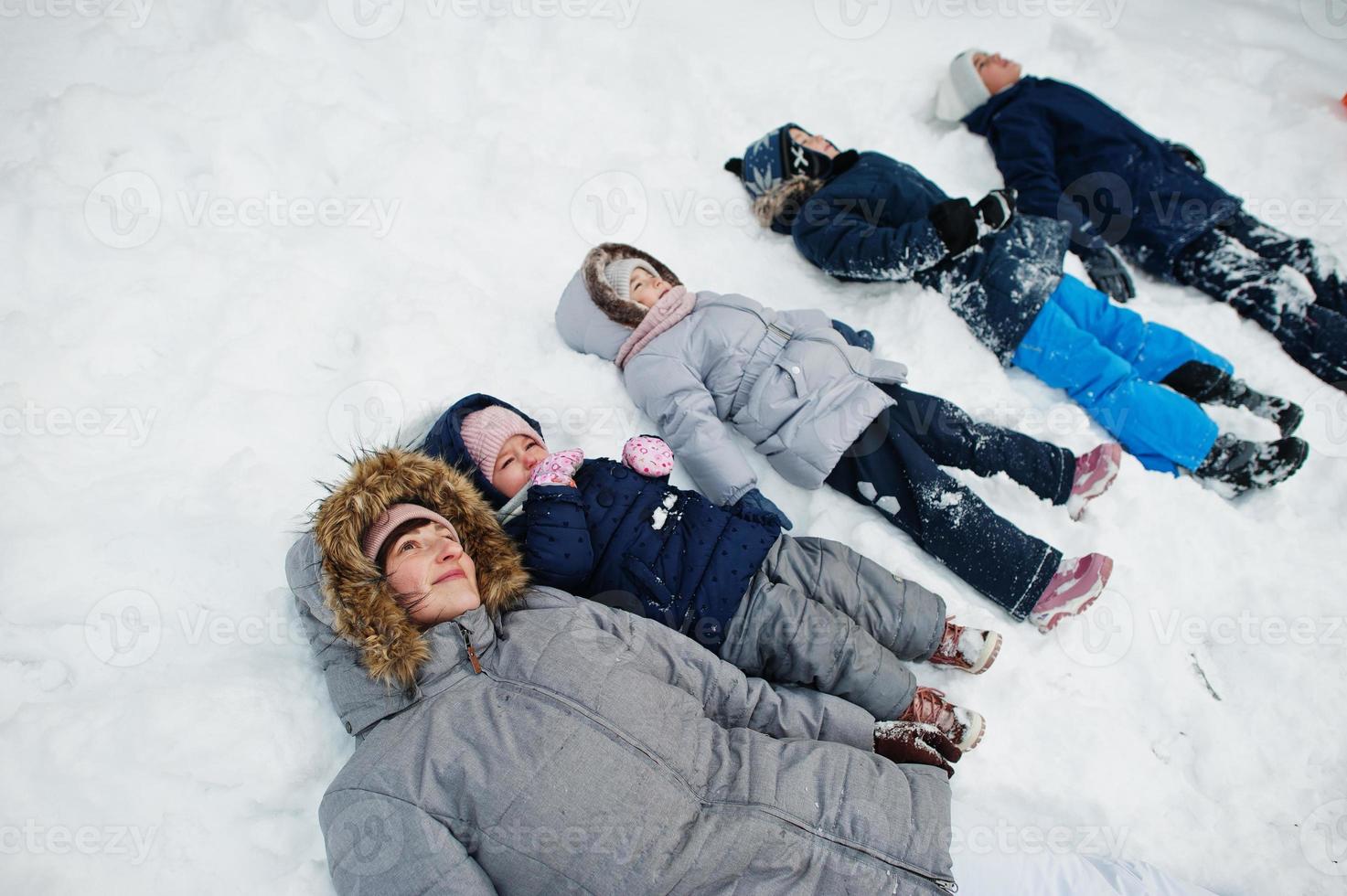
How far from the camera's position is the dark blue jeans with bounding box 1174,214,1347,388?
332cm

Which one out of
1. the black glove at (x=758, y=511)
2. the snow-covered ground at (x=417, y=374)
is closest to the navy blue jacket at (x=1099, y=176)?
the snow-covered ground at (x=417, y=374)

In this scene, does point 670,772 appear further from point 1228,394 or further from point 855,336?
point 1228,394

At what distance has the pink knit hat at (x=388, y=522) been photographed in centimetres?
203

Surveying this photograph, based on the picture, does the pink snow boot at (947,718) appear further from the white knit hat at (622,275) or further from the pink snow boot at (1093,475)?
the white knit hat at (622,275)

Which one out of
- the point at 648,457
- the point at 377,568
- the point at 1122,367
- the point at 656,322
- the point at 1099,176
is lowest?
the point at 377,568

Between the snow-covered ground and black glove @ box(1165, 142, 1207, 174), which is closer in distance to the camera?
the snow-covered ground

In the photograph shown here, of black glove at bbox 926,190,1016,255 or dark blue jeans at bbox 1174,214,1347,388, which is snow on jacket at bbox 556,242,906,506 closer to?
black glove at bbox 926,190,1016,255

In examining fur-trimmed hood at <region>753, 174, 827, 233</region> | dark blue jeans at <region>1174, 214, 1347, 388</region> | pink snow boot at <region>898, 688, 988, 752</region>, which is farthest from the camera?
fur-trimmed hood at <region>753, 174, 827, 233</region>

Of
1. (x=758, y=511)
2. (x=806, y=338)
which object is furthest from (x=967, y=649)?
(x=806, y=338)

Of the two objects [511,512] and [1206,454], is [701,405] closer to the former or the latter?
[511,512]

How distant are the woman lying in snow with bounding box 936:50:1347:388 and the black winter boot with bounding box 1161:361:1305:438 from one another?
1.84 ft

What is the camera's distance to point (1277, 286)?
3441mm

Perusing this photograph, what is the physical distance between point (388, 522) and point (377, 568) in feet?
0.46

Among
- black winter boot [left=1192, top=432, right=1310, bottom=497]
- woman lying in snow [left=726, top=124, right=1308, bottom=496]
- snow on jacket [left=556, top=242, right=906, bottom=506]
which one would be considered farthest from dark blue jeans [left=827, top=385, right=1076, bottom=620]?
black winter boot [left=1192, top=432, right=1310, bottom=497]
